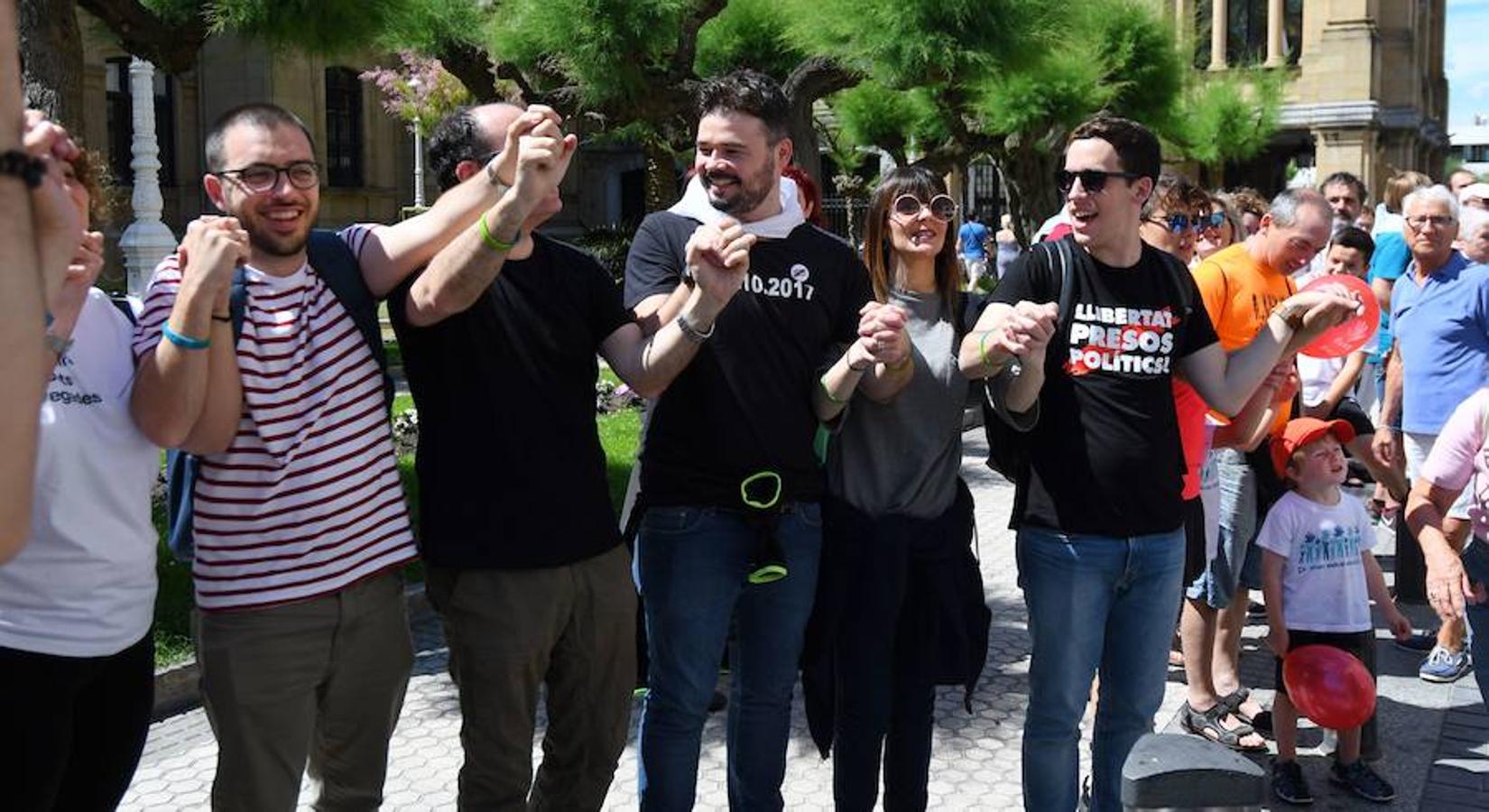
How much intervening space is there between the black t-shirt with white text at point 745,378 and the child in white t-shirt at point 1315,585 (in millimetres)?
1982

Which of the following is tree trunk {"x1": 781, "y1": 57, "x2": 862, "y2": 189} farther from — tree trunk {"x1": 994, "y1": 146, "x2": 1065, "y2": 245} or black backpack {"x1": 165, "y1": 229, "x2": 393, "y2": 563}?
black backpack {"x1": 165, "y1": 229, "x2": 393, "y2": 563}

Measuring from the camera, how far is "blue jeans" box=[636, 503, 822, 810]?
339 centimetres

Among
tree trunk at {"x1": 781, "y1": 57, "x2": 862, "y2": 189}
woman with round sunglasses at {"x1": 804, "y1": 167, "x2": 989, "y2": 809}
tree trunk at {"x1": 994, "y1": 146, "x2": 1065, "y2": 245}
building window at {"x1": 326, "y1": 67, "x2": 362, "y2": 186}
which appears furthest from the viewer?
building window at {"x1": 326, "y1": 67, "x2": 362, "y2": 186}

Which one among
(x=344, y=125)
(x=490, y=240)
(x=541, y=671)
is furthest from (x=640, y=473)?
(x=344, y=125)

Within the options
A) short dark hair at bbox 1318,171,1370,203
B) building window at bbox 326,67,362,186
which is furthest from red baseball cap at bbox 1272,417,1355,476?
building window at bbox 326,67,362,186

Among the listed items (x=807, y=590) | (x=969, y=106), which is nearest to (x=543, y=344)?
(x=807, y=590)

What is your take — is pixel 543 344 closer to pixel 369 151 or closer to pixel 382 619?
pixel 382 619

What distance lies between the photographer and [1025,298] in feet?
11.8

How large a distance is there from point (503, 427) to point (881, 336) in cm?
89

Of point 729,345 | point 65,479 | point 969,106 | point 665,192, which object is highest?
point 969,106

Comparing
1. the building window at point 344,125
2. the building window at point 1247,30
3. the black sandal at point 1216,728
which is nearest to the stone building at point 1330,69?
the building window at point 1247,30

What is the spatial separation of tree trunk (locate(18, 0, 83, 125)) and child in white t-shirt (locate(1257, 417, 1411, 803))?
6.47 metres

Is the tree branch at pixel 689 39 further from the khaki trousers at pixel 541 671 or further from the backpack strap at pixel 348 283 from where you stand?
the khaki trousers at pixel 541 671

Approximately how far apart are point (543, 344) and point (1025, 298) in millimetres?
1282
